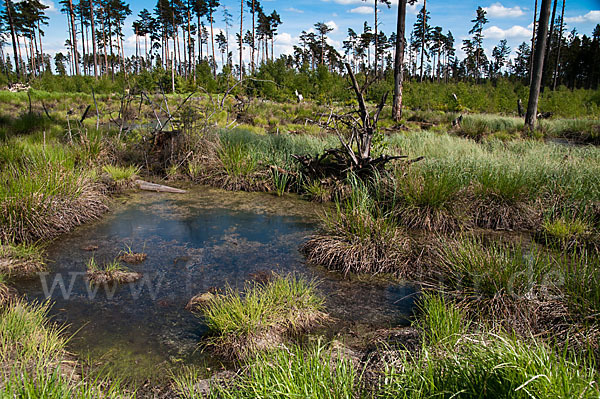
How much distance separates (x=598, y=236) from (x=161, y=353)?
16.3 feet

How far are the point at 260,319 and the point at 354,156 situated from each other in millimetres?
4488

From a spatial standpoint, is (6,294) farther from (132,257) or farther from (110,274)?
(132,257)

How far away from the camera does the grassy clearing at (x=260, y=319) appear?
3.16 m

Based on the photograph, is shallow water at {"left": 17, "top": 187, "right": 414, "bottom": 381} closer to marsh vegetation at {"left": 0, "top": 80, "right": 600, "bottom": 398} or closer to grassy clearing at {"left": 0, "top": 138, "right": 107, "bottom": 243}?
marsh vegetation at {"left": 0, "top": 80, "right": 600, "bottom": 398}

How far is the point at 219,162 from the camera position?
9.11 meters

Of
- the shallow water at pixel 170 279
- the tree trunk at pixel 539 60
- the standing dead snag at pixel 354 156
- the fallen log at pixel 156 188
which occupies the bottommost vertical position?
the shallow water at pixel 170 279

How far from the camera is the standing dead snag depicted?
7098 millimetres

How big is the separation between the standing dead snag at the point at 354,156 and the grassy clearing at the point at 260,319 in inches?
148

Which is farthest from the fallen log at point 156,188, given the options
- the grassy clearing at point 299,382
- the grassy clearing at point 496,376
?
the grassy clearing at point 496,376

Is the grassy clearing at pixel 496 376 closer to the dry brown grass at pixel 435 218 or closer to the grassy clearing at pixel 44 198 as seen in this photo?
the dry brown grass at pixel 435 218


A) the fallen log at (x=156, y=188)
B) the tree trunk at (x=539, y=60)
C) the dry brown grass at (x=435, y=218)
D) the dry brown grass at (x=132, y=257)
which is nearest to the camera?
the dry brown grass at (x=132, y=257)

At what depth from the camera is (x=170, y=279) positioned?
14.7 ft

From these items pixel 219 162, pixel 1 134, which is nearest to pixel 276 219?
pixel 219 162

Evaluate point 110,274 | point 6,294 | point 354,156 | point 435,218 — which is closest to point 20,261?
point 6,294
